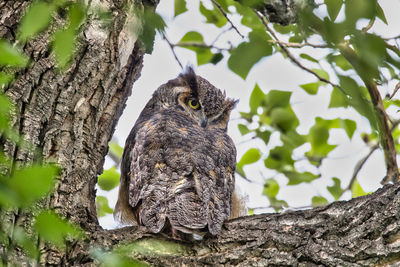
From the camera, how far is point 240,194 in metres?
3.16

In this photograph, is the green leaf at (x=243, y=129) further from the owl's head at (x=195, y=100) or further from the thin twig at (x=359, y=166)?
the thin twig at (x=359, y=166)

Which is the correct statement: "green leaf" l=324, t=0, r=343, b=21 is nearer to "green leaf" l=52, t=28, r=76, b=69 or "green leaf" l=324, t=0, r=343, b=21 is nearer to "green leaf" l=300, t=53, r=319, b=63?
"green leaf" l=52, t=28, r=76, b=69

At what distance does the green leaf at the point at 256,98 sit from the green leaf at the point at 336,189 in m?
0.81

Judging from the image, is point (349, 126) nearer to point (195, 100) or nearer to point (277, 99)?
point (277, 99)

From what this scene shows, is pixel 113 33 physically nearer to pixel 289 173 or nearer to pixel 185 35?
pixel 185 35

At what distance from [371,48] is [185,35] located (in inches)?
102

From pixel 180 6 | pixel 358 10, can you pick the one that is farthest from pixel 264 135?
pixel 358 10

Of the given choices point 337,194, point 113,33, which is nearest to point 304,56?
point 113,33

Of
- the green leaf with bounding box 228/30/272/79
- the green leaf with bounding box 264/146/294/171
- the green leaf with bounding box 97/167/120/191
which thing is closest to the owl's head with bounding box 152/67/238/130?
the green leaf with bounding box 264/146/294/171

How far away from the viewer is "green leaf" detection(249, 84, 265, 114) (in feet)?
11.1

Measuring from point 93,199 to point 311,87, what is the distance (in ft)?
6.31

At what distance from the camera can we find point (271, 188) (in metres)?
3.88

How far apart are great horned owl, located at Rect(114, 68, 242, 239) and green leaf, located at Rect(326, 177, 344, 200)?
954 mm

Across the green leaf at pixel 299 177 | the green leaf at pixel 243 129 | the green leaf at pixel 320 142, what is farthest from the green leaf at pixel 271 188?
the green leaf at pixel 243 129
